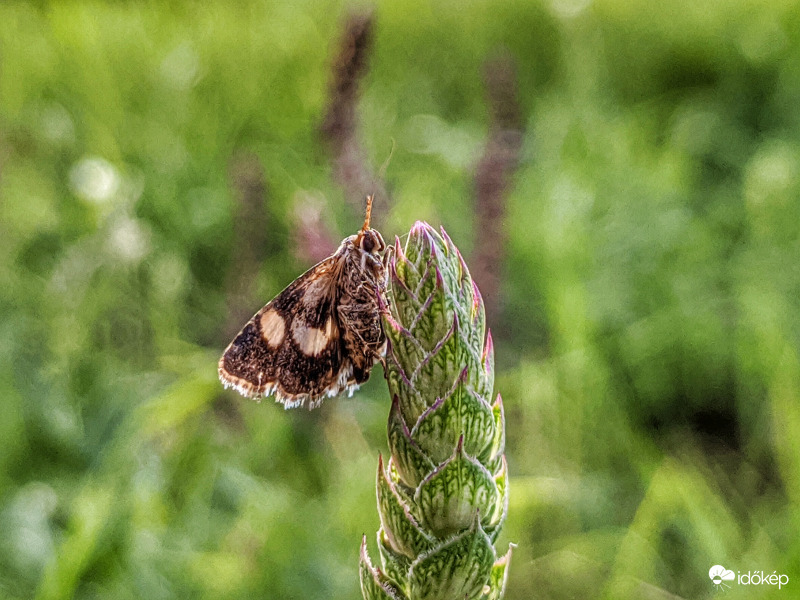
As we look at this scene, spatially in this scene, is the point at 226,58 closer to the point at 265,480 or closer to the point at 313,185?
the point at 313,185

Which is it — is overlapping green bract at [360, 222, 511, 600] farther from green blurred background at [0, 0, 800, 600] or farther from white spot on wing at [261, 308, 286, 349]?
green blurred background at [0, 0, 800, 600]

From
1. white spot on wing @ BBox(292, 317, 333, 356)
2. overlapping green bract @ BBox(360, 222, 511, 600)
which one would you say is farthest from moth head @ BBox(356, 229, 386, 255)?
overlapping green bract @ BBox(360, 222, 511, 600)

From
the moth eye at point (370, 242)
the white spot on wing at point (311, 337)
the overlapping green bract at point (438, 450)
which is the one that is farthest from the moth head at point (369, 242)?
the overlapping green bract at point (438, 450)

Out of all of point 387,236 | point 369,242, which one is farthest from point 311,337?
point 387,236

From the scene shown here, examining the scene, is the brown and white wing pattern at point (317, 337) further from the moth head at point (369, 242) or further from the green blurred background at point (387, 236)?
the green blurred background at point (387, 236)

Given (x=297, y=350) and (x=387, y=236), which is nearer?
(x=297, y=350)

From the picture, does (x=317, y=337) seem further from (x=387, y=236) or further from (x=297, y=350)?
(x=387, y=236)
